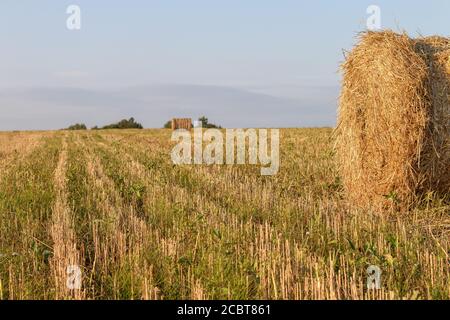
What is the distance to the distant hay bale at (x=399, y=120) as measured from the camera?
27.5 feet

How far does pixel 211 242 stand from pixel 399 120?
13.3 feet

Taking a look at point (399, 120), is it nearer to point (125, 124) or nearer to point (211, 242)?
point (211, 242)

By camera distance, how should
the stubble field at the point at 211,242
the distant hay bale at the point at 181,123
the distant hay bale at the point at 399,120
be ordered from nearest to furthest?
the stubble field at the point at 211,242
the distant hay bale at the point at 399,120
the distant hay bale at the point at 181,123

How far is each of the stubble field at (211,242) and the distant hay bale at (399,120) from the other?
45cm

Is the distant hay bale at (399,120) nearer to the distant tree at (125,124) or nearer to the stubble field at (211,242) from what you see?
the stubble field at (211,242)

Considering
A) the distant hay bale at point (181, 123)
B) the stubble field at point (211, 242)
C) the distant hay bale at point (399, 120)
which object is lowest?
the stubble field at point (211, 242)

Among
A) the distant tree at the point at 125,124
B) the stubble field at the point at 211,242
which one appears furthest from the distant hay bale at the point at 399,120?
the distant tree at the point at 125,124

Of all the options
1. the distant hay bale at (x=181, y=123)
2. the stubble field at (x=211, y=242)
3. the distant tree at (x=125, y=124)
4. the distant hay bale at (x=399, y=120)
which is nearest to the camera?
the stubble field at (x=211, y=242)

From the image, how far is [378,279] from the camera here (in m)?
4.66

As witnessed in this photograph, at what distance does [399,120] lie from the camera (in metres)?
8.46

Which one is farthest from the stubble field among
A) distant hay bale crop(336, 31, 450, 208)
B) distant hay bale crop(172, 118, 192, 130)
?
distant hay bale crop(172, 118, 192, 130)

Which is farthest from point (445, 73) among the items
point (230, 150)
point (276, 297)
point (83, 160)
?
point (83, 160)
